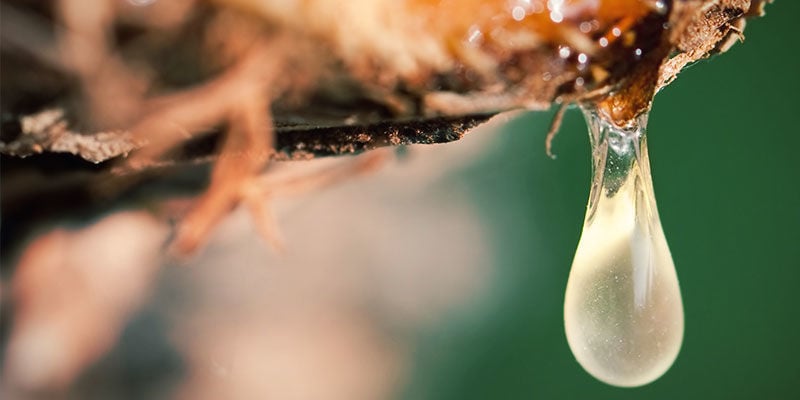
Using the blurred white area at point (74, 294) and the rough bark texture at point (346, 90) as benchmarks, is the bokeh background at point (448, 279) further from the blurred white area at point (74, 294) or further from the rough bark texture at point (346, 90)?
the rough bark texture at point (346, 90)

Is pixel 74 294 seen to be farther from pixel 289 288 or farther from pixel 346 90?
pixel 346 90

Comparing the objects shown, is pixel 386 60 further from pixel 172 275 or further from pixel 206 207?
pixel 172 275

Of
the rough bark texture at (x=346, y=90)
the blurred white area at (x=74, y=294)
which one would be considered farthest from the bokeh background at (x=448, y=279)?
the rough bark texture at (x=346, y=90)

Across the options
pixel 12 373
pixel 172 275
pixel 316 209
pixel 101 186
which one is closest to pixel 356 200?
pixel 316 209

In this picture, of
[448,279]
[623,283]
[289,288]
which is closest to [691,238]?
[448,279]

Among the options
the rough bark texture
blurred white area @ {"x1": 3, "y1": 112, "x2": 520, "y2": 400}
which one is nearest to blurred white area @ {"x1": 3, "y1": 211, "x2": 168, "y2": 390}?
blurred white area @ {"x1": 3, "y1": 112, "x2": 520, "y2": 400}
